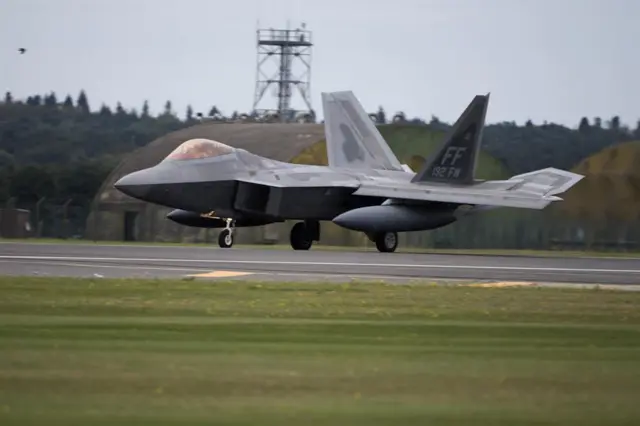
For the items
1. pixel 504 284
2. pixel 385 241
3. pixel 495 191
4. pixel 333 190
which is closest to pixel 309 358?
pixel 504 284

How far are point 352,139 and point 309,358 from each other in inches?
1094

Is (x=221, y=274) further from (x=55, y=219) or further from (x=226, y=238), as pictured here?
(x=55, y=219)

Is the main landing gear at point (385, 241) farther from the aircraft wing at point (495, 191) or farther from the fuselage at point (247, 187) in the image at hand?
the fuselage at point (247, 187)

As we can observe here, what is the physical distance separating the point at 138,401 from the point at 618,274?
52.4ft

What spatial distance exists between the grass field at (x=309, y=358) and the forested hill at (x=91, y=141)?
29.1 metres

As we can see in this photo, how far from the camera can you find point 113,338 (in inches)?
443

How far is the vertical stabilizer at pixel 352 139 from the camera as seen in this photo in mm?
37656

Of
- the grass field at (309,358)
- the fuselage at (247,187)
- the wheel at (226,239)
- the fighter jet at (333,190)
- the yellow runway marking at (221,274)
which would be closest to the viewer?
the grass field at (309,358)

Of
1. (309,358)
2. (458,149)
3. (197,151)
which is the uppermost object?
(458,149)

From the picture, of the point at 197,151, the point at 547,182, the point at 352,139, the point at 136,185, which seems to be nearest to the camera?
the point at 136,185

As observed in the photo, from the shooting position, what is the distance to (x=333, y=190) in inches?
1321

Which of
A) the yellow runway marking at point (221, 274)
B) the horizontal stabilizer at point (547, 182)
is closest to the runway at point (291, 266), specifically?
the yellow runway marking at point (221, 274)

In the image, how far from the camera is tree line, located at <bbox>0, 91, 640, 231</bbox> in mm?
47875

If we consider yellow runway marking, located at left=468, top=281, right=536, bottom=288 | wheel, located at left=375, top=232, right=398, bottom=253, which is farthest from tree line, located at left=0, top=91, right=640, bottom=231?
yellow runway marking, located at left=468, top=281, right=536, bottom=288
